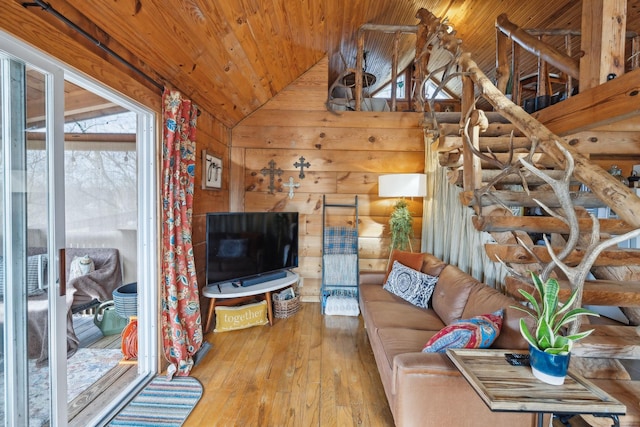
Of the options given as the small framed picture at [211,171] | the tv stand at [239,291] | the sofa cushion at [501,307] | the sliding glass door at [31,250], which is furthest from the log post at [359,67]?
the sliding glass door at [31,250]

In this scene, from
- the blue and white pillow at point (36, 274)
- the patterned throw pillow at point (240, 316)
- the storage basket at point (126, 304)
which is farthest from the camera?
the patterned throw pillow at point (240, 316)

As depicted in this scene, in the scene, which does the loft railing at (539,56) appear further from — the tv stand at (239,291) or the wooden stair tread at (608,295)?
the tv stand at (239,291)

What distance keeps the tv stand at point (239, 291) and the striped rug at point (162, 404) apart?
77cm

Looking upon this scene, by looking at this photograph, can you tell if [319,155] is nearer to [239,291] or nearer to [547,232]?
[239,291]

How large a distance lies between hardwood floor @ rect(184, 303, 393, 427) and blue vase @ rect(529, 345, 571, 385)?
1028 mm

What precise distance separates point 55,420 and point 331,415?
59.8 inches

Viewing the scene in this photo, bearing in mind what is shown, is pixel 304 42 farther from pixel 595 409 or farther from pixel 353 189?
pixel 595 409

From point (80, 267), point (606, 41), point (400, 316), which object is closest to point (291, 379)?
point (400, 316)

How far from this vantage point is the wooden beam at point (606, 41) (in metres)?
1.43

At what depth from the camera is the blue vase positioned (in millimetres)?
1113

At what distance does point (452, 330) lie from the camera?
155 centimetres

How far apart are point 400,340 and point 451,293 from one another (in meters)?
0.69

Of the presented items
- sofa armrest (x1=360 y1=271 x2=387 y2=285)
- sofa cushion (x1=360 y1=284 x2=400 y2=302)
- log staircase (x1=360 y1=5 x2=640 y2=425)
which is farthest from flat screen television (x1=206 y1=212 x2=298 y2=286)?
log staircase (x1=360 y1=5 x2=640 y2=425)

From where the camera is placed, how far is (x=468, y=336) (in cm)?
150
